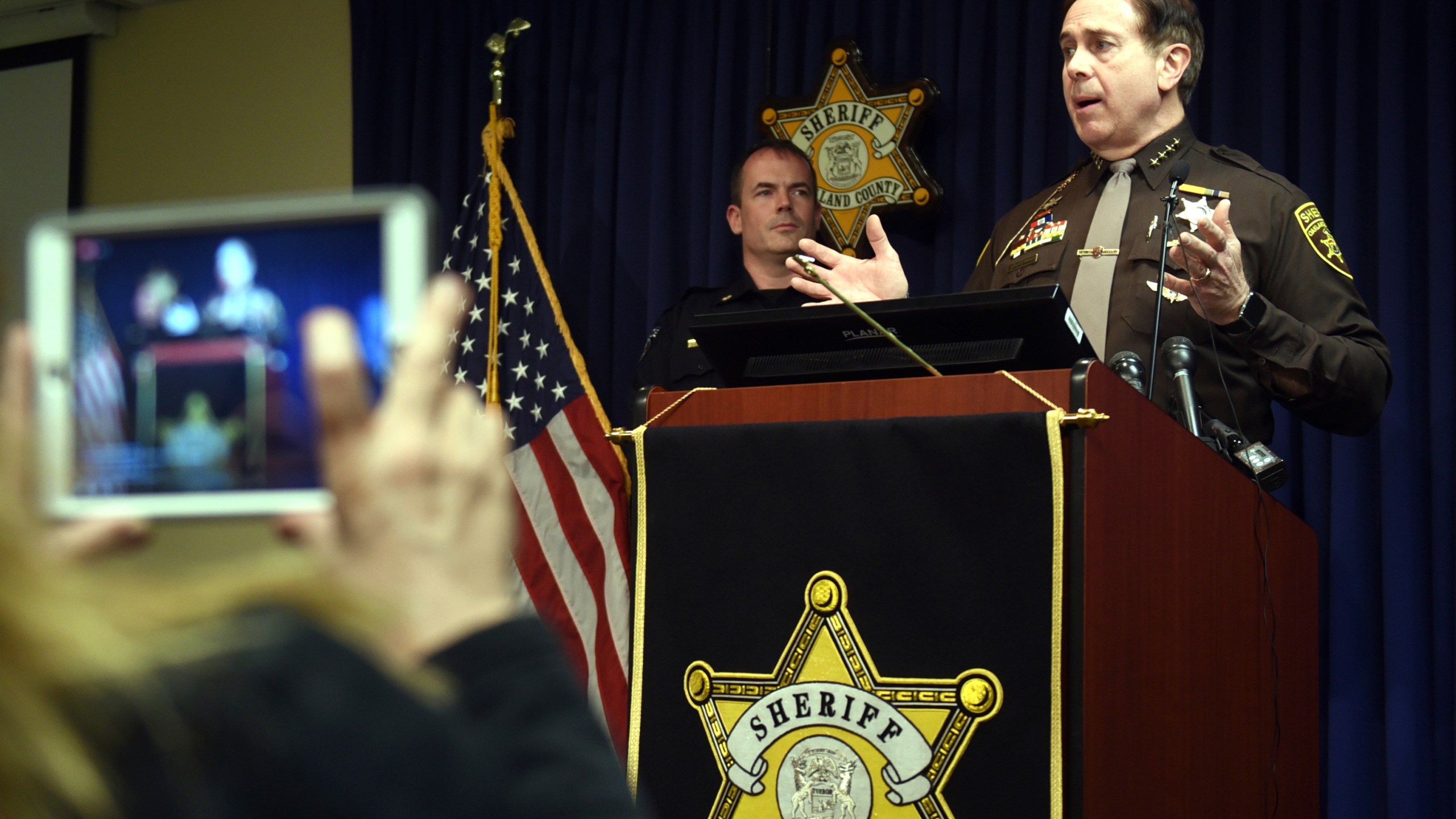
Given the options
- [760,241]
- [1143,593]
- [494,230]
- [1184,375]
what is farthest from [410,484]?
[494,230]

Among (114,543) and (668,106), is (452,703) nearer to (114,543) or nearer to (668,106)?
(114,543)

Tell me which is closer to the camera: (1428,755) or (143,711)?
(143,711)

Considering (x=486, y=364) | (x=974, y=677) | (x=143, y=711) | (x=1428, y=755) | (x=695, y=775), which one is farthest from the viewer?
(x=486, y=364)

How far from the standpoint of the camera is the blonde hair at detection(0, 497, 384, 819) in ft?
1.24

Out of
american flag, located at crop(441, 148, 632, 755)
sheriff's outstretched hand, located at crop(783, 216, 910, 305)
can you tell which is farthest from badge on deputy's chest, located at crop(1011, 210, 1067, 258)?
american flag, located at crop(441, 148, 632, 755)

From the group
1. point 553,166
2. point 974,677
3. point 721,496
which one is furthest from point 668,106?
point 974,677

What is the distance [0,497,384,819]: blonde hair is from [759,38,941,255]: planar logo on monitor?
10.2ft

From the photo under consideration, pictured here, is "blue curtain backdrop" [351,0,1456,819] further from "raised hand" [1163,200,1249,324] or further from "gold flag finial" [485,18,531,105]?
"raised hand" [1163,200,1249,324]

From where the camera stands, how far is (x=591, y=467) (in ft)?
10.4

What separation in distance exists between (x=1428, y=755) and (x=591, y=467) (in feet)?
6.34

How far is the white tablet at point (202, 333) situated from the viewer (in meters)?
0.48

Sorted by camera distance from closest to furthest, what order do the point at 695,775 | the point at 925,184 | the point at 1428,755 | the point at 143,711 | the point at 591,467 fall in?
the point at 143,711 → the point at 695,775 → the point at 1428,755 → the point at 591,467 → the point at 925,184

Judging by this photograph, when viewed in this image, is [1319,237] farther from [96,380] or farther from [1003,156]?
[96,380]

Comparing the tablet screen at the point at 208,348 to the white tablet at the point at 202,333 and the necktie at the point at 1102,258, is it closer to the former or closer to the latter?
the white tablet at the point at 202,333
